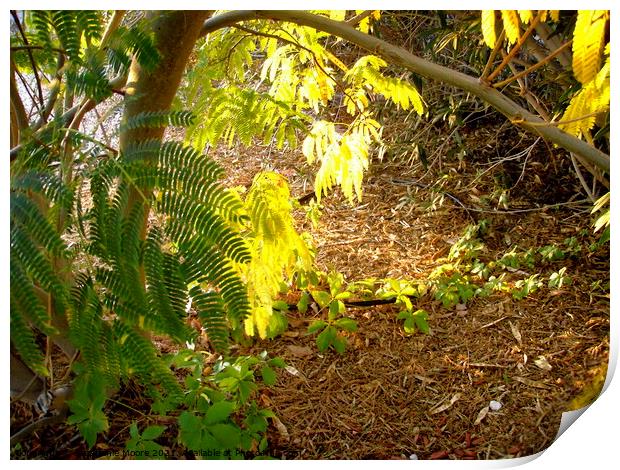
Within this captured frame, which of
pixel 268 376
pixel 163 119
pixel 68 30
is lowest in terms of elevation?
pixel 268 376

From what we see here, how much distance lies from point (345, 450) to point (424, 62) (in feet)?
Answer: 2.25

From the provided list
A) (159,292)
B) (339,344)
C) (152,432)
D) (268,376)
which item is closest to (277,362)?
(268,376)

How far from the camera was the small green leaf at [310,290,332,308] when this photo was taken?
130cm

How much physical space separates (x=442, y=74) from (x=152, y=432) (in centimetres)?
77

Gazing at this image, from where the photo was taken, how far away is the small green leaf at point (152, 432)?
1036mm

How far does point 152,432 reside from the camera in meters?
1.04

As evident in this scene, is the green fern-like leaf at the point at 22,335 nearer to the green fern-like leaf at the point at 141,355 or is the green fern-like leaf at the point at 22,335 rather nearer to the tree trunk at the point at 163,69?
the green fern-like leaf at the point at 141,355

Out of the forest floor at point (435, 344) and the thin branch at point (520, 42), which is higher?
the thin branch at point (520, 42)

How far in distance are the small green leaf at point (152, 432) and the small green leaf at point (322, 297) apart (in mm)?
416

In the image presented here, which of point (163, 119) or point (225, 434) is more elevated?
point (163, 119)

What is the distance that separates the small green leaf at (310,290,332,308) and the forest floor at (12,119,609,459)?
0.06 metres

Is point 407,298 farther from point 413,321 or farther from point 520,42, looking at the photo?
point 520,42

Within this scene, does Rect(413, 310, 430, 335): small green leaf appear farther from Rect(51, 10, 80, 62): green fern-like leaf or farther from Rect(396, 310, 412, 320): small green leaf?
Rect(51, 10, 80, 62): green fern-like leaf

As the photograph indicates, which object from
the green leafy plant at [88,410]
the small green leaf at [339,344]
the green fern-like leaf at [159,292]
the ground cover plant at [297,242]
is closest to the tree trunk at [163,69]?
the ground cover plant at [297,242]
